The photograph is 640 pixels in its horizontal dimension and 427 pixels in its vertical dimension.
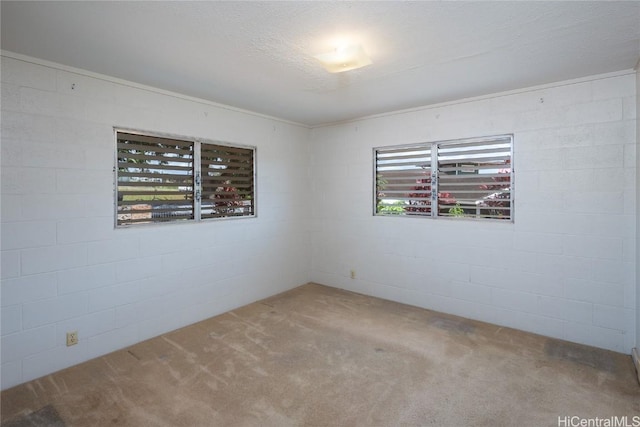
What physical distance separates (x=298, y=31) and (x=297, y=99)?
5.09 feet

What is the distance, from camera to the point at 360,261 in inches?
189

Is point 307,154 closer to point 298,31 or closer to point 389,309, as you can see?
point 389,309

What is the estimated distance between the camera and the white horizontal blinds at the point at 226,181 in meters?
3.91

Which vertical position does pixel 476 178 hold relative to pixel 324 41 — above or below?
below

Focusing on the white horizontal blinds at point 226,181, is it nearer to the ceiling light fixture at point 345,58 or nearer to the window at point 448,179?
the window at point 448,179

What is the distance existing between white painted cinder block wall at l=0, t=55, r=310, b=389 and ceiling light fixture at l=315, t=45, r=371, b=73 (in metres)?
1.88

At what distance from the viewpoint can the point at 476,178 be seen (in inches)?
149

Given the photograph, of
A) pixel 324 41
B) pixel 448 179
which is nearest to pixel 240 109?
pixel 324 41

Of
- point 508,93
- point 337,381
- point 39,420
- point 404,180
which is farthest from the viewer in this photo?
point 404,180

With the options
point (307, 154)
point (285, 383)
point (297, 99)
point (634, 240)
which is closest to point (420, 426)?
point (285, 383)

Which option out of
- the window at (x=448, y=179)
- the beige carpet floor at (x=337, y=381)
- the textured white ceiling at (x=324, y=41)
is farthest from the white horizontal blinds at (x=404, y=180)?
the beige carpet floor at (x=337, y=381)

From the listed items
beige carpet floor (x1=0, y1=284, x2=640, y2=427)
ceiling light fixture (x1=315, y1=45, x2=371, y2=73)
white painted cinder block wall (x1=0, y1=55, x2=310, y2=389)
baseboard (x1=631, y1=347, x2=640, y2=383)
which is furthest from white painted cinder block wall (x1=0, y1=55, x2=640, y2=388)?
ceiling light fixture (x1=315, y1=45, x2=371, y2=73)

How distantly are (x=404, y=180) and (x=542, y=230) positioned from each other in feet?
5.33

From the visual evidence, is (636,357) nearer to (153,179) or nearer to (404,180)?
(404,180)
